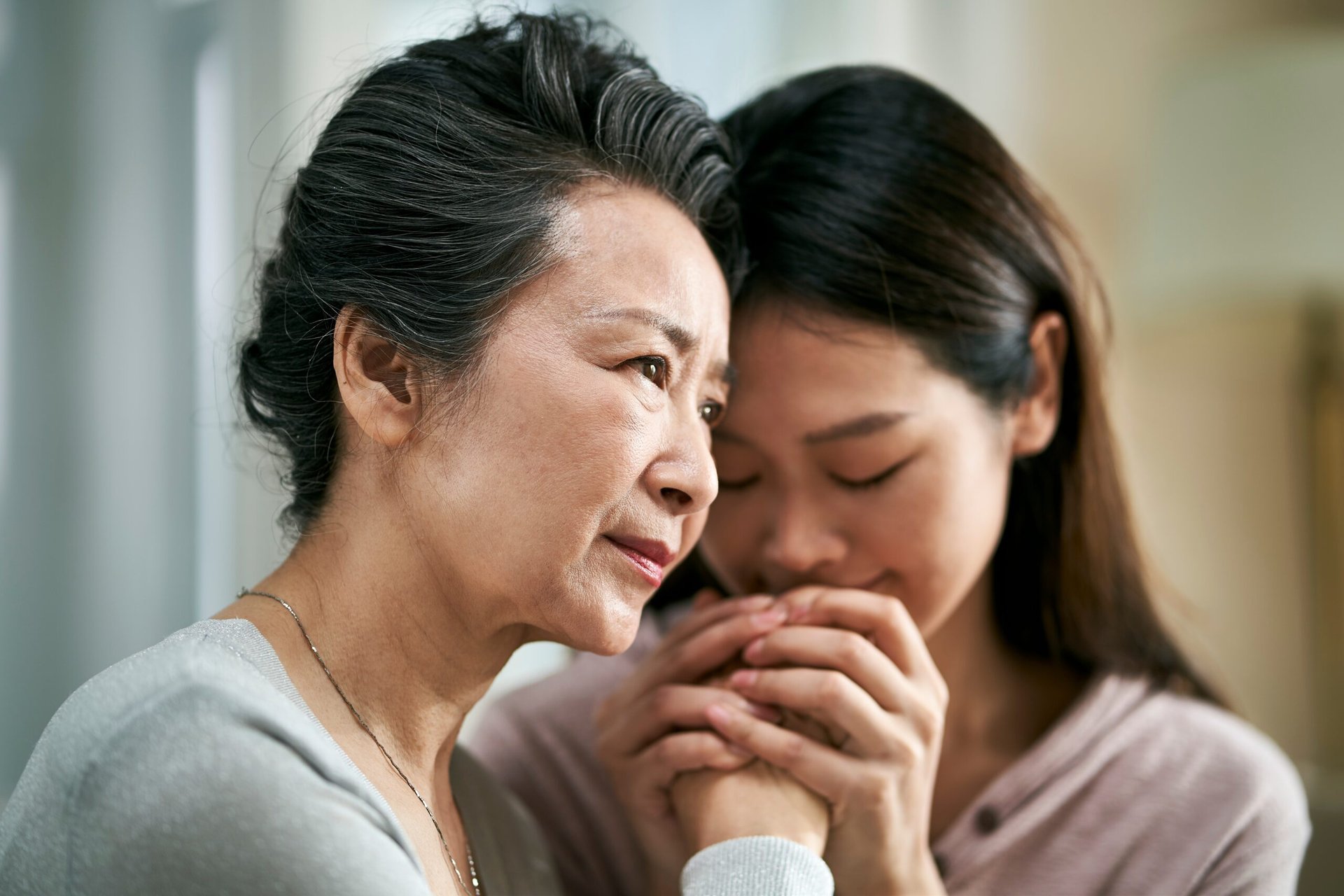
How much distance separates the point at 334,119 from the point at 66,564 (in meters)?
0.78

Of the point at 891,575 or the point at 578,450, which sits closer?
the point at 578,450

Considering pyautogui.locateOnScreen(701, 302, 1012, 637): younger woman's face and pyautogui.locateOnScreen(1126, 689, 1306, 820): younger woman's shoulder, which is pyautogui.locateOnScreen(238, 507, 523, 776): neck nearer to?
pyautogui.locateOnScreen(701, 302, 1012, 637): younger woman's face

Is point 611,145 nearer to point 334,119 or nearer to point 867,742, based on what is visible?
point 334,119

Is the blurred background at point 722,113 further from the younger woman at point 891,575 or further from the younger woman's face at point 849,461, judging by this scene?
the younger woman's face at point 849,461

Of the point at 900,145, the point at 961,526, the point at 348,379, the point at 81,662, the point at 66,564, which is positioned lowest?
the point at 81,662

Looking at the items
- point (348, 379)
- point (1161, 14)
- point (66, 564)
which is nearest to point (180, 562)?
point (66, 564)

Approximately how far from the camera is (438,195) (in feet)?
2.73

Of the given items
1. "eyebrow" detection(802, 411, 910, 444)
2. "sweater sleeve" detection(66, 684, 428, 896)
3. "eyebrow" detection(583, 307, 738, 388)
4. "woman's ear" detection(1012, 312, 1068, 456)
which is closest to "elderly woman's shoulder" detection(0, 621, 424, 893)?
"sweater sleeve" detection(66, 684, 428, 896)

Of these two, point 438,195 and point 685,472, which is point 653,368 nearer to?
point 685,472

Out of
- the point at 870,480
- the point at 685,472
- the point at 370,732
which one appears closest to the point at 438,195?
the point at 685,472

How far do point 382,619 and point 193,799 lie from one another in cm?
23

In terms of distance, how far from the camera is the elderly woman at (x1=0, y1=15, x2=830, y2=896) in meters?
0.81

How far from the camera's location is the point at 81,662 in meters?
1.40

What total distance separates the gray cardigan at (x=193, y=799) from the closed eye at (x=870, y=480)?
1.83ft
